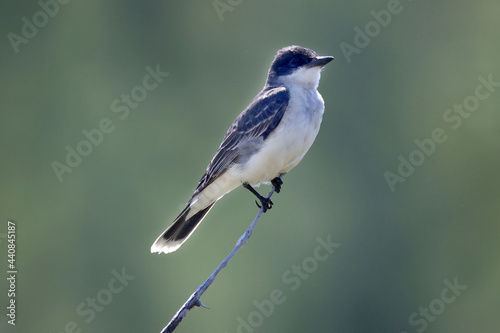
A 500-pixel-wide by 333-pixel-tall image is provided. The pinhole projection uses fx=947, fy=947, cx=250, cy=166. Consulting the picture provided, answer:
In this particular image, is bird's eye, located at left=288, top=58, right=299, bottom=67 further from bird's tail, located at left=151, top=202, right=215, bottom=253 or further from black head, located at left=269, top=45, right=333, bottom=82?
bird's tail, located at left=151, top=202, right=215, bottom=253

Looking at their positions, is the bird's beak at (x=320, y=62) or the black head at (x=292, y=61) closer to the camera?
the bird's beak at (x=320, y=62)

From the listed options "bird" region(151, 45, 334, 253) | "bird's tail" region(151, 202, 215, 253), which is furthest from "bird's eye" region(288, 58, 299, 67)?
"bird's tail" region(151, 202, 215, 253)

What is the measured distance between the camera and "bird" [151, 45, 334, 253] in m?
8.98

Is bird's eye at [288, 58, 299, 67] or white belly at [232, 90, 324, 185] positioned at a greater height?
bird's eye at [288, 58, 299, 67]

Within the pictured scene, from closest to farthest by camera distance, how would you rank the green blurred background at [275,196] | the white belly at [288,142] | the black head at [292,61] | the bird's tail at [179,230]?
the white belly at [288,142] < the bird's tail at [179,230] < the black head at [292,61] < the green blurred background at [275,196]

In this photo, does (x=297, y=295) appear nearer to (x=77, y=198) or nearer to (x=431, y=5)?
(x=77, y=198)

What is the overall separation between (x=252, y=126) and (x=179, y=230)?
1281mm

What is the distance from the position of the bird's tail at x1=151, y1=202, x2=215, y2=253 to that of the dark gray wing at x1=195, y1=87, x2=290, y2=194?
0.27m

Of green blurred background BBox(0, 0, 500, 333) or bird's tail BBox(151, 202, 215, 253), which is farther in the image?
green blurred background BBox(0, 0, 500, 333)

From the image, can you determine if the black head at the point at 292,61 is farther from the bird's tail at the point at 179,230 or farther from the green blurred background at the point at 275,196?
the green blurred background at the point at 275,196

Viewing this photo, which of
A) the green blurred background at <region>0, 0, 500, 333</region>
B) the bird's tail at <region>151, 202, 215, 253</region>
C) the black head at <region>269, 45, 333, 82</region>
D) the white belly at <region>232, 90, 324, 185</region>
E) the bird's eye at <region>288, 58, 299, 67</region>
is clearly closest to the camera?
the white belly at <region>232, 90, 324, 185</region>

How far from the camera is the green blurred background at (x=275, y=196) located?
1861 centimetres

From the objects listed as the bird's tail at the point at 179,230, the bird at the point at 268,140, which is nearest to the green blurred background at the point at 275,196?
the bird's tail at the point at 179,230

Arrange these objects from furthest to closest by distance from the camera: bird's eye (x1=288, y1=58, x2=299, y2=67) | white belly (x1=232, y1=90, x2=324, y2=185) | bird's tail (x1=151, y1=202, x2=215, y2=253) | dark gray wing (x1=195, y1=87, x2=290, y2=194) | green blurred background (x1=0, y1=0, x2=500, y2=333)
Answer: green blurred background (x1=0, y1=0, x2=500, y2=333) < bird's eye (x1=288, y1=58, x2=299, y2=67) < bird's tail (x1=151, y1=202, x2=215, y2=253) < dark gray wing (x1=195, y1=87, x2=290, y2=194) < white belly (x1=232, y1=90, x2=324, y2=185)
